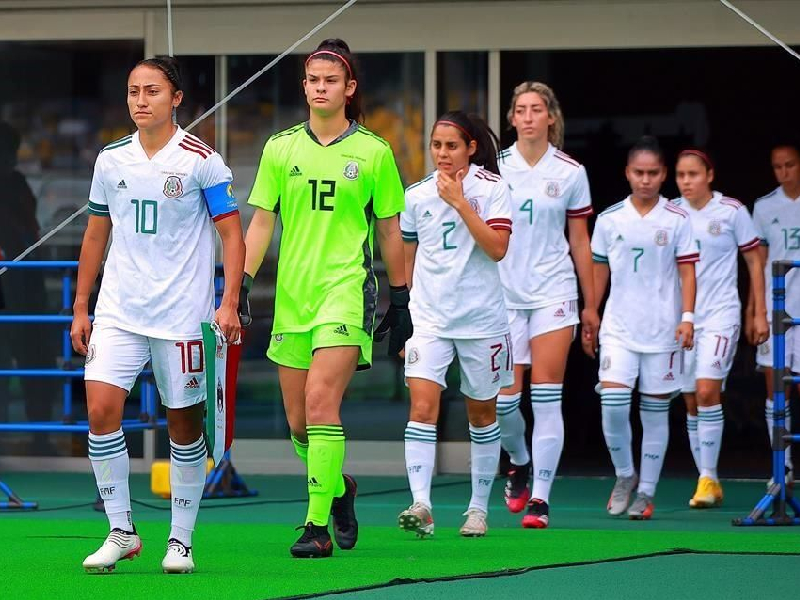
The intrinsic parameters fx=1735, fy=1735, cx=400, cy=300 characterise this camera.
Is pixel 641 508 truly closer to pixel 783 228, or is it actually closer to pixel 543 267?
pixel 543 267

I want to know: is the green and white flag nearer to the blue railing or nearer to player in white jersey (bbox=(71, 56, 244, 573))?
Result: player in white jersey (bbox=(71, 56, 244, 573))

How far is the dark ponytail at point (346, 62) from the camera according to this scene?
7.10m

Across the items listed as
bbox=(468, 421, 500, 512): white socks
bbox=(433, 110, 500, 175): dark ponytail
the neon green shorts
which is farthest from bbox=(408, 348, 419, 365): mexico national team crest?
bbox=(433, 110, 500, 175): dark ponytail

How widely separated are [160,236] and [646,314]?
12.5 feet

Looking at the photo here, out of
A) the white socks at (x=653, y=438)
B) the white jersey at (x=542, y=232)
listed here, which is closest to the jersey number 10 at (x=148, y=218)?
the white jersey at (x=542, y=232)

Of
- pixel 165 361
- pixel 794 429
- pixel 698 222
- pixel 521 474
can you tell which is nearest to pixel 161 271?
pixel 165 361

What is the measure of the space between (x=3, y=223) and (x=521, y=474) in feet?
15.4

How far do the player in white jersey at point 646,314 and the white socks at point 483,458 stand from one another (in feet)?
4.81

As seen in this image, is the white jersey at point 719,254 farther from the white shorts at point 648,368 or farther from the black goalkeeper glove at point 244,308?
the black goalkeeper glove at point 244,308

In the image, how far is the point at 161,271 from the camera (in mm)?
6438

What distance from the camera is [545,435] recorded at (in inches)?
344

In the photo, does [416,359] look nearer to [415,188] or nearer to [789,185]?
[415,188]

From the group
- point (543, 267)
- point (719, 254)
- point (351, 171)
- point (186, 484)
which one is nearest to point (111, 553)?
point (186, 484)

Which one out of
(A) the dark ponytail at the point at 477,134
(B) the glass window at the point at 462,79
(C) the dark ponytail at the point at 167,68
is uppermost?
(B) the glass window at the point at 462,79
